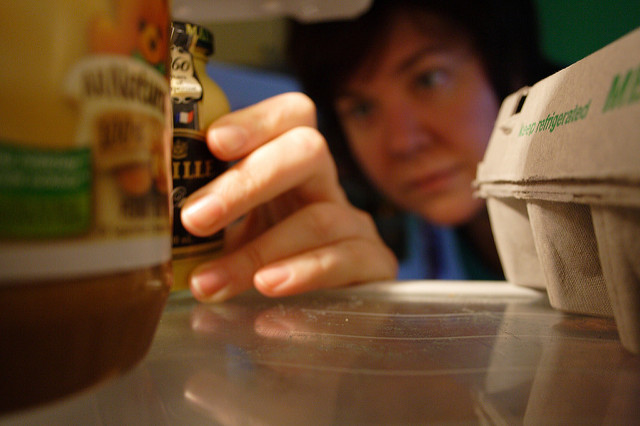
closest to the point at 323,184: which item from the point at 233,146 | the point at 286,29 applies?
the point at 233,146

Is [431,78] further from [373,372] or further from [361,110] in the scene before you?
[373,372]

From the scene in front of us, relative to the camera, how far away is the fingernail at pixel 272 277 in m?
0.45

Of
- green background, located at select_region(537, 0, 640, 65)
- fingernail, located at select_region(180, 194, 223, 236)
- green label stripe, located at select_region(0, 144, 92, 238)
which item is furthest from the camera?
green background, located at select_region(537, 0, 640, 65)

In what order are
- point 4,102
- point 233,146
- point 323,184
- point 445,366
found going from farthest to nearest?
point 323,184, point 233,146, point 445,366, point 4,102

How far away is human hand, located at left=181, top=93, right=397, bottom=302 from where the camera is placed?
43 centimetres

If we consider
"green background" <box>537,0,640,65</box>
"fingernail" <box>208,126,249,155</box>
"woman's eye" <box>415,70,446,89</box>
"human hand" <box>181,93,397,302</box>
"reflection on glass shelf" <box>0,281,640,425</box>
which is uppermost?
"green background" <box>537,0,640,65</box>

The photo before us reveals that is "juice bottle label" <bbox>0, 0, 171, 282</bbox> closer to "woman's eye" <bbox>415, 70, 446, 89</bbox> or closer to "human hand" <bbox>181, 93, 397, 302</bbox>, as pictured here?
"human hand" <bbox>181, 93, 397, 302</bbox>

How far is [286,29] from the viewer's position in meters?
1.53

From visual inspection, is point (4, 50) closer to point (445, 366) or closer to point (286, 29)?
point (445, 366)

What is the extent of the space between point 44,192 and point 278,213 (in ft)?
1.58

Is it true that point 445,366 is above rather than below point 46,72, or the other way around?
below

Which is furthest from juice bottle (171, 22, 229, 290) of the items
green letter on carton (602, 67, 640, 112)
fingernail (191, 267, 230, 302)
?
green letter on carton (602, 67, 640, 112)

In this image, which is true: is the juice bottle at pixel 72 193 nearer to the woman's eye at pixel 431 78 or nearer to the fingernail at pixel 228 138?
the fingernail at pixel 228 138

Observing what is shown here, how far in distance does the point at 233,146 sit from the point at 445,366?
28cm
